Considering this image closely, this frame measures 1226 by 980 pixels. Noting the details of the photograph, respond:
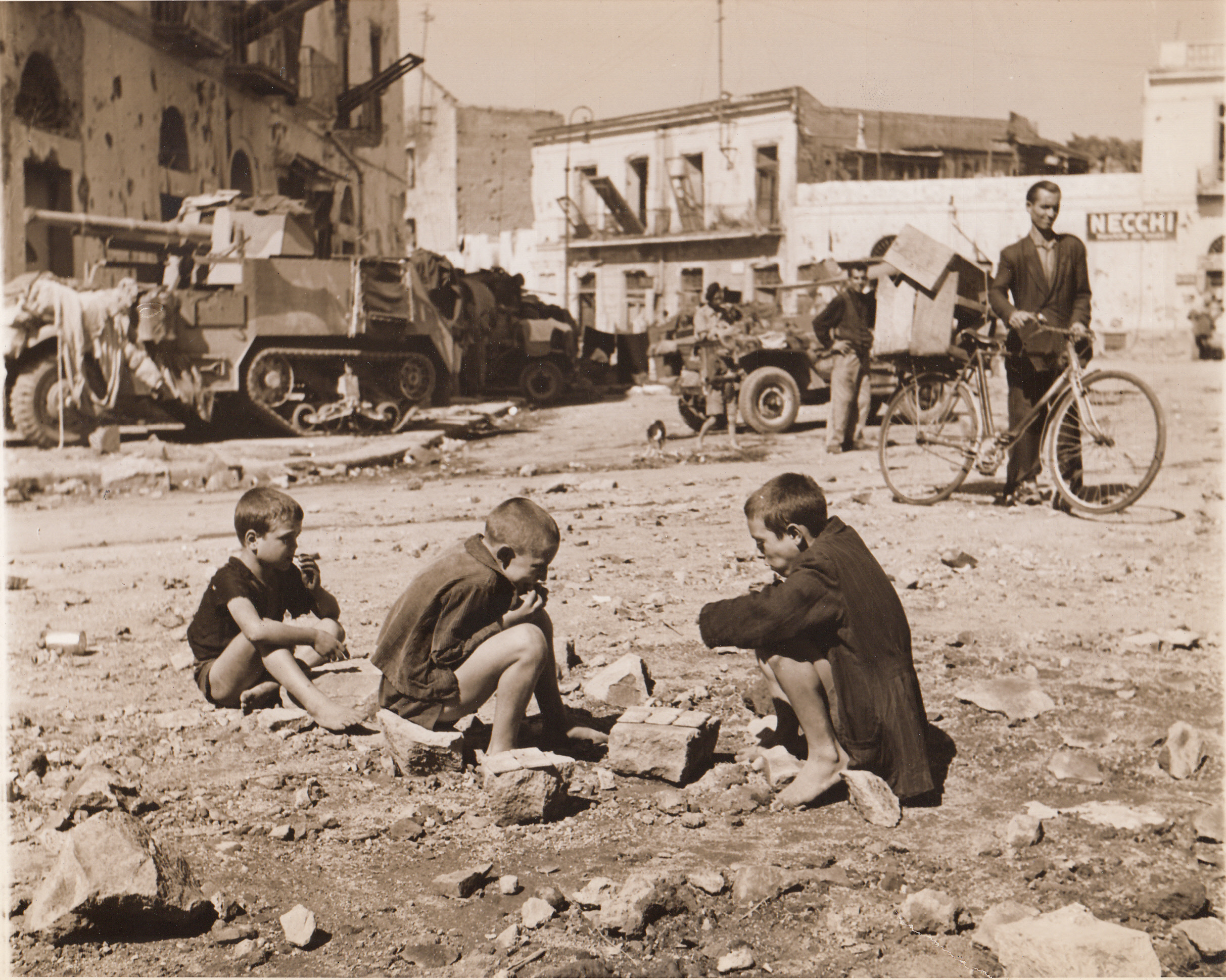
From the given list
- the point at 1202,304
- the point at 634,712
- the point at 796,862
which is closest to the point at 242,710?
the point at 634,712

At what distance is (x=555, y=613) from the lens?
5449mm

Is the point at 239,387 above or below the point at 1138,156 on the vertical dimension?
below

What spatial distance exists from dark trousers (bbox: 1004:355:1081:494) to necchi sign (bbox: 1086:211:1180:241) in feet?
84.7

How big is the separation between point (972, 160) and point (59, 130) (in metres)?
28.0

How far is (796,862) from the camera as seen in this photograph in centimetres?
300

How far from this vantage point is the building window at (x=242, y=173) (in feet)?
Answer: 64.8

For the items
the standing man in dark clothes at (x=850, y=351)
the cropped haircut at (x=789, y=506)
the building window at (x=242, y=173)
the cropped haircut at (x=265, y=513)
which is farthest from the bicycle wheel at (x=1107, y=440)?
the building window at (x=242, y=173)

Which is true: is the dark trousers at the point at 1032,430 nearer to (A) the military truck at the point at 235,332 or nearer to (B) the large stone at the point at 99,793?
(B) the large stone at the point at 99,793

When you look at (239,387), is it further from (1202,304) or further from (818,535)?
(1202,304)

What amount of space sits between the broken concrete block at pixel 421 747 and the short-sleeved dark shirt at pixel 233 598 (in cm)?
71

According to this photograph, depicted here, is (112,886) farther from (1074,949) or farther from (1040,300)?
(1040,300)

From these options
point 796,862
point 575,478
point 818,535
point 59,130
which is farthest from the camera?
point 59,130

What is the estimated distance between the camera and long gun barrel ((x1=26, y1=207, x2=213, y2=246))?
1358cm

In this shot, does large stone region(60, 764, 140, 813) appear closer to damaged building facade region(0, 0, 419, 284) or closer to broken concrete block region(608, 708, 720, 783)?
broken concrete block region(608, 708, 720, 783)
